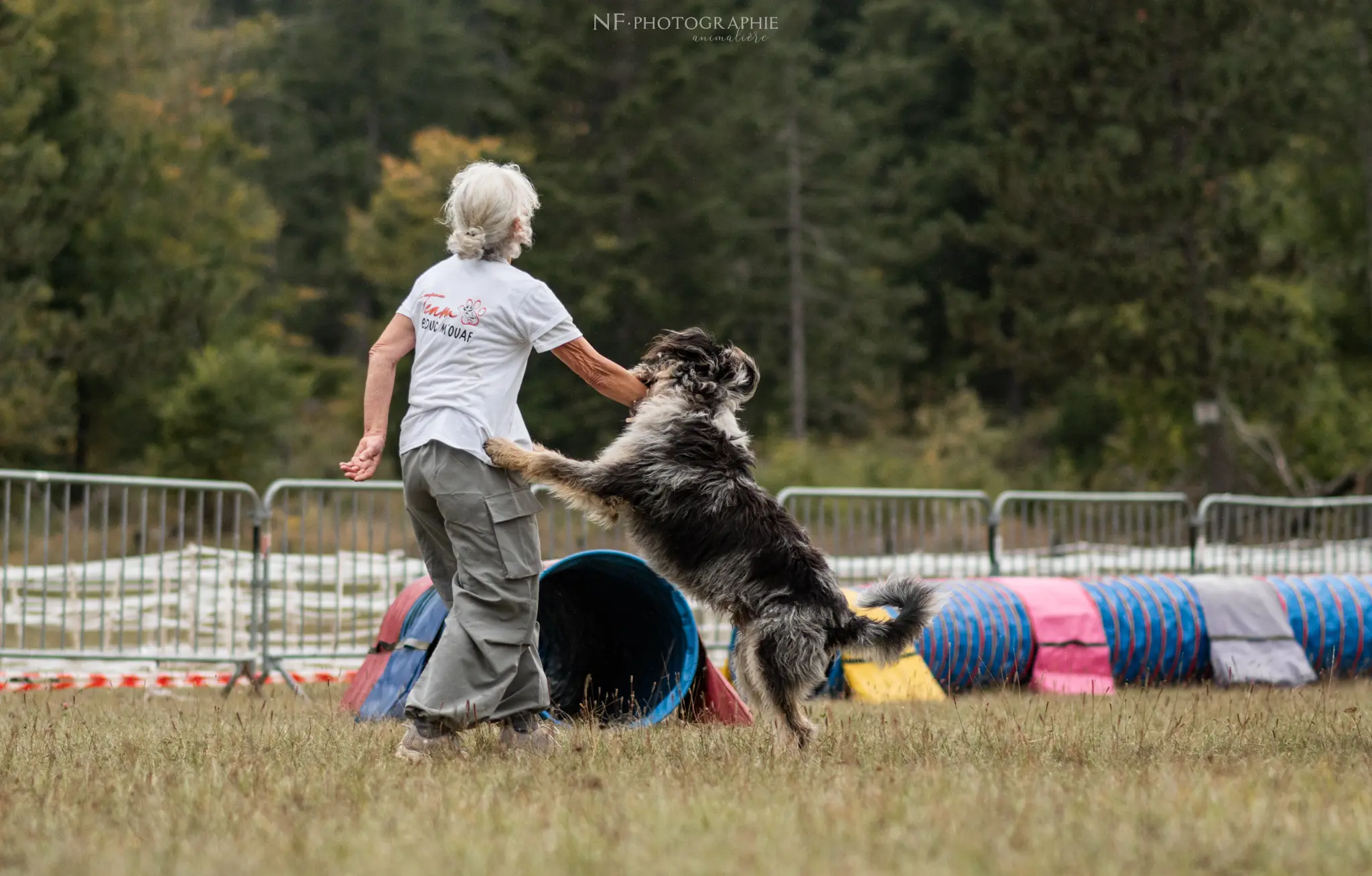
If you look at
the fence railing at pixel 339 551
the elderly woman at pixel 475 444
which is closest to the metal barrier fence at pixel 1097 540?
the fence railing at pixel 339 551

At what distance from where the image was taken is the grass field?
9.88 ft

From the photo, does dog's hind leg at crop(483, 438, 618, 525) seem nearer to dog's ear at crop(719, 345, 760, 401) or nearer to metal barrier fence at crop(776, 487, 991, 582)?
dog's ear at crop(719, 345, 760, 401)

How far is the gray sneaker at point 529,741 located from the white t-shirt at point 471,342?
36.8 inches

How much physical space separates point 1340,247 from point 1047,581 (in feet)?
71.7

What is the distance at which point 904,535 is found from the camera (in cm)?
1209

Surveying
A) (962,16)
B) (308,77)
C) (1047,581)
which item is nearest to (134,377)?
(308,77)

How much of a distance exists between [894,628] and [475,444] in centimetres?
160

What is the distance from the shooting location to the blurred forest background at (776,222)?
23.8m

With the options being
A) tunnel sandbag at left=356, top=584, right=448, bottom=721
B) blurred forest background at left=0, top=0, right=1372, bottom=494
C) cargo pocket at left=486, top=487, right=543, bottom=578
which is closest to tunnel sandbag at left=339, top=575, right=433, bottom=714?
tunnel sandbag at left=356, top=584, right=448, bottom=721

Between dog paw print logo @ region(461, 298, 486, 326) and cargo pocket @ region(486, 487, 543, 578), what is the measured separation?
566 mm

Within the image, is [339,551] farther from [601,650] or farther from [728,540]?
[728,540]

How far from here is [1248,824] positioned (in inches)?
129

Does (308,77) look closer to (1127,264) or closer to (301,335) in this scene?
(301,335)

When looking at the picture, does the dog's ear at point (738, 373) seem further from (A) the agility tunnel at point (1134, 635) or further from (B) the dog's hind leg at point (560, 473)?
(A) the agility tunnel at point (1134, 635)
